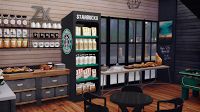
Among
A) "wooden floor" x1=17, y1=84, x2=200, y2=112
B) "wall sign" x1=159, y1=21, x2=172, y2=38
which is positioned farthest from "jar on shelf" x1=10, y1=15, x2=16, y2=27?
"wall sign" x1=159, y1=21, x2=172, y2=38

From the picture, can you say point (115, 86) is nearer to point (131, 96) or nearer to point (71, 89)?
point (71, 89)

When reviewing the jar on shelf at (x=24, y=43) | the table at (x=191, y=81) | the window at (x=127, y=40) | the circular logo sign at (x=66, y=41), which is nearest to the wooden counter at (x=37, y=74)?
the circular logo sign at (x=66, y=41)

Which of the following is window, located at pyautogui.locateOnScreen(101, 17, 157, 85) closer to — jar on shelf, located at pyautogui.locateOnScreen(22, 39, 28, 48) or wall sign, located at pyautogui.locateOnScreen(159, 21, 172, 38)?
wall sign, located at pyautogui.locateOnScreen(159, 21, 172, 38)

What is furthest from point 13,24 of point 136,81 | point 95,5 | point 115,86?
point 136,81

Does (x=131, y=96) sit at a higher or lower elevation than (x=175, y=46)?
lower

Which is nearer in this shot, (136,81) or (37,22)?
(37,22)

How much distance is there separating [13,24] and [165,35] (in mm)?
5596

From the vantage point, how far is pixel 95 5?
6660 mm

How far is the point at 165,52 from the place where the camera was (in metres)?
8.09

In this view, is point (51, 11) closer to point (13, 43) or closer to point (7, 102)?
point (13, 43)

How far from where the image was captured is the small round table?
10.8 feet

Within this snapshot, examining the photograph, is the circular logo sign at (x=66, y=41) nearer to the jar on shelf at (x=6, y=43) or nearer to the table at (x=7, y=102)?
the jar on shelf at (x=6, y=43)

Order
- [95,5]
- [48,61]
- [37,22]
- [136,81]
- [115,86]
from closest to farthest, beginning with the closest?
[37,22] → [48,61] → [95,5] → [115,86] → [136,81]

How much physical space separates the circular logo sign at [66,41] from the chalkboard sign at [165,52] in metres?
4.25
